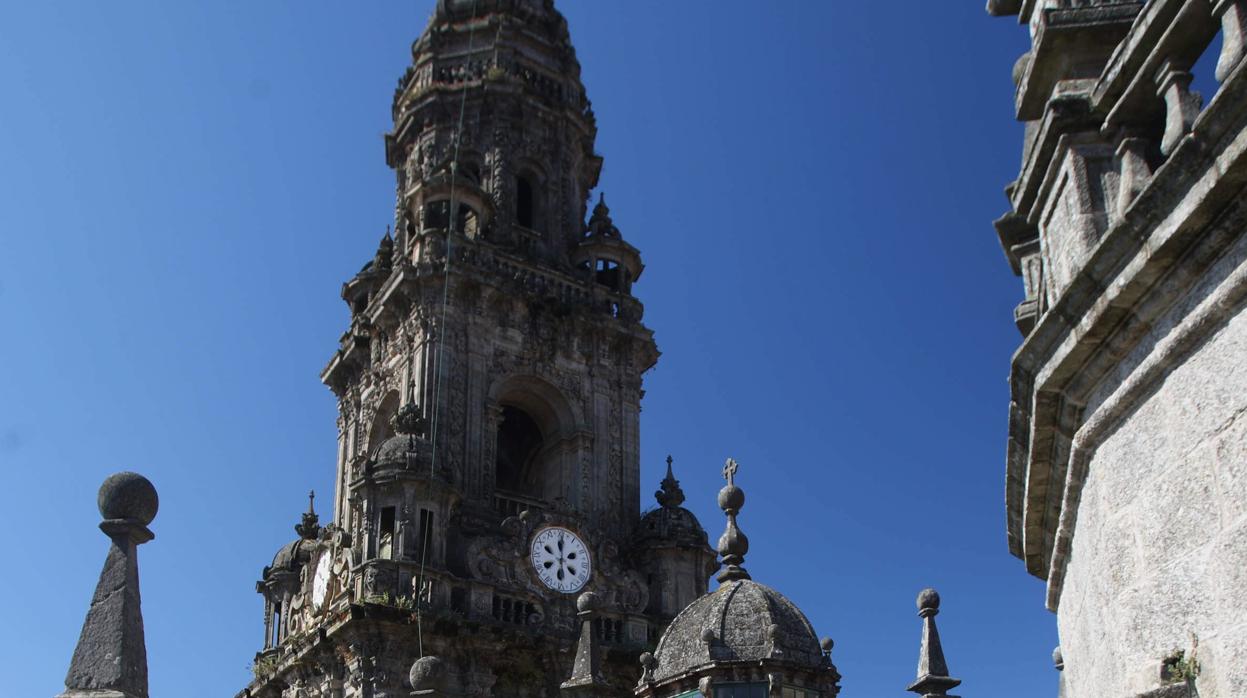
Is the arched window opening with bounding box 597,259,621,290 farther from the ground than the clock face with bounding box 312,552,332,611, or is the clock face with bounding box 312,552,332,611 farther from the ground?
the arched window opening with bounding box 597,259,621,290

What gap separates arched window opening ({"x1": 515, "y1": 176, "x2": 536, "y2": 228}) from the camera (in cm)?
3994

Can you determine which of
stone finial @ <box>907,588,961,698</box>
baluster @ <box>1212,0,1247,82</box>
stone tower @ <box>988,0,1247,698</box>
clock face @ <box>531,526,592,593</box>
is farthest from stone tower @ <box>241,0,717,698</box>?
baluster @ <box>1212,0,1247,82</box>

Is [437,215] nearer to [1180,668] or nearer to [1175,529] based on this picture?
[1175,529]

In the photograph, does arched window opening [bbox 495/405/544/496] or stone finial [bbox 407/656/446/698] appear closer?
stone finial [bbox 407/656/446/698]

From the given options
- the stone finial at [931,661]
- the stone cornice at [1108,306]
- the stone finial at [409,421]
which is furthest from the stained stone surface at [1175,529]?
the stone finial at [409,421]

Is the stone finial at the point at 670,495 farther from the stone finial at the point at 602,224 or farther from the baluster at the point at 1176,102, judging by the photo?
the baluster at the point at 1176,102

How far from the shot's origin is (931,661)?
1580cm

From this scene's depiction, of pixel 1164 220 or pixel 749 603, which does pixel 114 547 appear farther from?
pixel 749 603

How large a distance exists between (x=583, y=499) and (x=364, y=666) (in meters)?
7.83

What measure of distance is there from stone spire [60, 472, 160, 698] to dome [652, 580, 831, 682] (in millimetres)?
7263

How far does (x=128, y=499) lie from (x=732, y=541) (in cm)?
928

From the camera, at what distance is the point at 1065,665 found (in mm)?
7383

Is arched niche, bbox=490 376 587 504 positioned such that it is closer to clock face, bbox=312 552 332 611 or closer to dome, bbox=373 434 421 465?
dome, bbox=373 434 421 465

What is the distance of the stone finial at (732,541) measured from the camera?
51.5 ft
